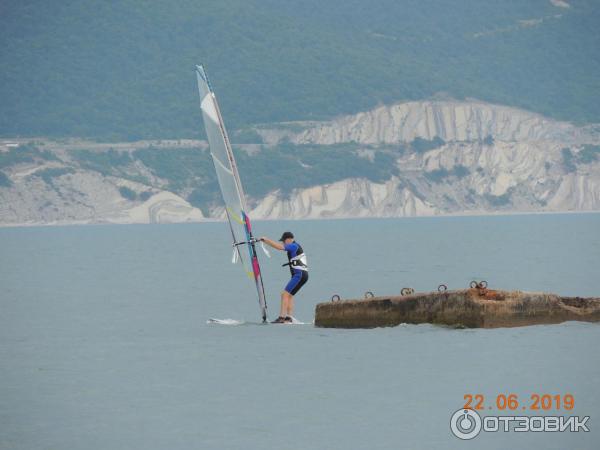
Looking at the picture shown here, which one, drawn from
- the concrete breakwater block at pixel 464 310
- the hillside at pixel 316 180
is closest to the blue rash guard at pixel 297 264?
the concrete breakwater block at pixel 464 310

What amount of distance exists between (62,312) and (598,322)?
13279mm

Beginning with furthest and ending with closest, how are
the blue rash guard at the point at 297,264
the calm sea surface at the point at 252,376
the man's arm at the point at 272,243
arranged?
the blue rash guard at the point at 297,264, the man's arm at the point at 272,243, the calm sea surface at the point at 252,376

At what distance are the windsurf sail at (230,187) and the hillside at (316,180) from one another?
5544 inches

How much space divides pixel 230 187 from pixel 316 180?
152886mm

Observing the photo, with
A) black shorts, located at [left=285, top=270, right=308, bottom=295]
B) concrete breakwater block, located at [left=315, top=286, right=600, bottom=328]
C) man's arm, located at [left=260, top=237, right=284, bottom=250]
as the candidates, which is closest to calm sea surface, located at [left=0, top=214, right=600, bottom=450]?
concrete breakwater block, located at [left=315, top=286, right=600, bottom=328]

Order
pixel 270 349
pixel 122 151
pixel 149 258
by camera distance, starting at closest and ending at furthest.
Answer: pixel 270 349 → pixel 149 258 → pixel 122 151

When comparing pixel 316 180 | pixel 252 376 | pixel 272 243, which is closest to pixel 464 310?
pixel 272 243

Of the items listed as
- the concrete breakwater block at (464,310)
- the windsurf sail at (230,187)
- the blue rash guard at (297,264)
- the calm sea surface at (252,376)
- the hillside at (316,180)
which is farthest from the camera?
the hillside at (316,180)

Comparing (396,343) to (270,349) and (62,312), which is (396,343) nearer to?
(270,349)

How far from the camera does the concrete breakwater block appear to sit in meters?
25.4

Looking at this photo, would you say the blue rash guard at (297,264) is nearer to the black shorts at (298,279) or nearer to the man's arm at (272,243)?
the black shorts at (298,279)

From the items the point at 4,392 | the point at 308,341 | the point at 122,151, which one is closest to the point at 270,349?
the point at 308,341

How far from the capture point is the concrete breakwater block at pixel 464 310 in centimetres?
2536

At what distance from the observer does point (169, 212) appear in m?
174
